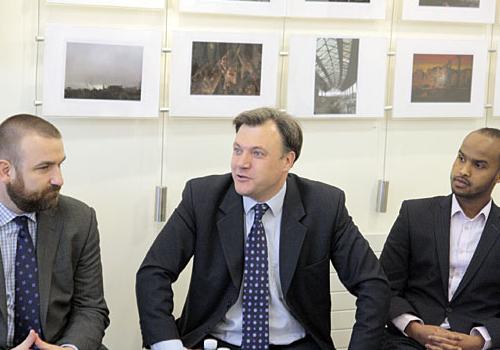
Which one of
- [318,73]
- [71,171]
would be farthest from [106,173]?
[318,73]

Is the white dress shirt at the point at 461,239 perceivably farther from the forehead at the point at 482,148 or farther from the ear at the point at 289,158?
the ear at the point at 289,158

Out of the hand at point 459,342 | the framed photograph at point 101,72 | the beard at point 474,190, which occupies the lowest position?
the hand at point 459,342

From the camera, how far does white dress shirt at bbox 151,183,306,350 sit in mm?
3570

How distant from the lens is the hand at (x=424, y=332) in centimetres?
376

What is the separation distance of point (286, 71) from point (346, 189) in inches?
28.5

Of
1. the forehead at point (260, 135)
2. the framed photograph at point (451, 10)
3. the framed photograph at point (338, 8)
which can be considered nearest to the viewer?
the forehead at point (260, 135)

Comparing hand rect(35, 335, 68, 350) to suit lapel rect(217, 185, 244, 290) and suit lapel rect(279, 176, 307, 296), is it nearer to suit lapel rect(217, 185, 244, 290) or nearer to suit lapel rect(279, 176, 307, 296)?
suit lapel rect(217, 185, 244, 290)

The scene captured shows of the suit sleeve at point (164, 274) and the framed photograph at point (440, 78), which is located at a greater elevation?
the framed photograph at point (440, 78)

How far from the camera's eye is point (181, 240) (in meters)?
3.55

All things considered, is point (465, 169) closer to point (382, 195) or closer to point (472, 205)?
point (472, 205)

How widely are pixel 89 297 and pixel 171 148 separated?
107cm

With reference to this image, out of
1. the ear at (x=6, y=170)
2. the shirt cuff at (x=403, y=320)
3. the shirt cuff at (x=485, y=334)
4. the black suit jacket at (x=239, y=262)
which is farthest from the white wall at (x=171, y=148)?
the shirt cuff at (x=485, y=334)

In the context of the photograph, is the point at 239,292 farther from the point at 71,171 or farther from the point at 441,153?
the point at 441,153

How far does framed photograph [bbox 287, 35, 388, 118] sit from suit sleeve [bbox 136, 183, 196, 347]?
1.08 metres
